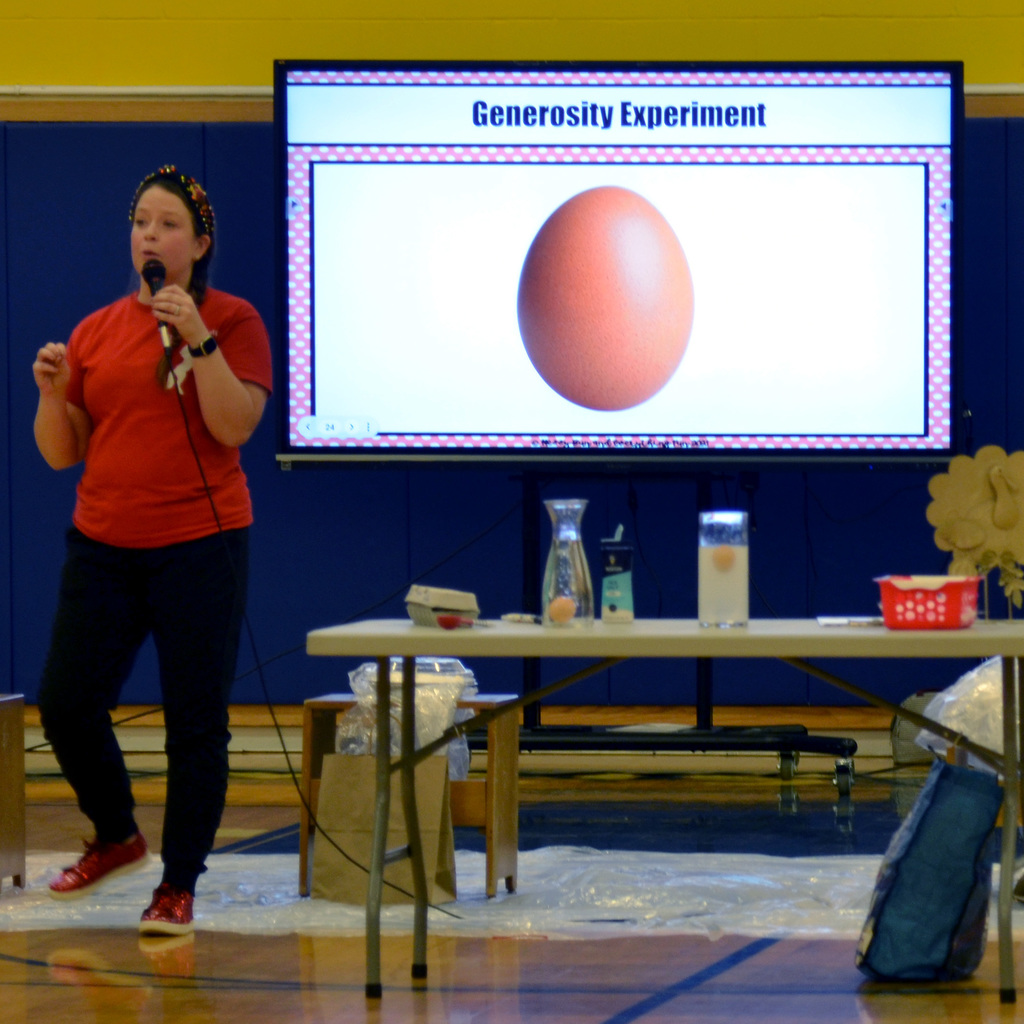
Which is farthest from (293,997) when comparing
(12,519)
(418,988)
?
(12,519)

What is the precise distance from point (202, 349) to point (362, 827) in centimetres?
103

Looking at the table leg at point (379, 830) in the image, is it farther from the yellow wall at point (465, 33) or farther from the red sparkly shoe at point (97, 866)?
the yellow wall at point (465, 33)

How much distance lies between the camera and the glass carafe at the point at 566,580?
7.29 ft

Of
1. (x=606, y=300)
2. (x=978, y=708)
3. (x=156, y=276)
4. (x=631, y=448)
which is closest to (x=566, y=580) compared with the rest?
(x=156, y=276)

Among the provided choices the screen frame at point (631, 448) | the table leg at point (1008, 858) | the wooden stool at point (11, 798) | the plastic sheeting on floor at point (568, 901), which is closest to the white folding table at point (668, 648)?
the table leg at point (1008, 858)

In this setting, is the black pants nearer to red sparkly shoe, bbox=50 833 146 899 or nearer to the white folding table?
red sparkly shoe, bbox=50 833 146 899

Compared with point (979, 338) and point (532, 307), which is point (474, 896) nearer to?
point (532, 307)

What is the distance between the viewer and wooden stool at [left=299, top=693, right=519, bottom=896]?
9.21 ft

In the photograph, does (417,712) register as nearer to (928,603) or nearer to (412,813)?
(412,813)

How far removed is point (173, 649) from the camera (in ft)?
8.26

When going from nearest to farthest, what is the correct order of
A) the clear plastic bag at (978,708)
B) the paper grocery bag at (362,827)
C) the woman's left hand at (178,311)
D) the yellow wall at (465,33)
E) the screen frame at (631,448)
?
the woman's left hand at (178,311) → the paper grocery bag at (362,827) → the clear plastic bag at (978,708) → the screen frame at (631,448) → the yellow wall at (465,33)

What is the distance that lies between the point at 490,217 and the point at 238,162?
43.3 inches

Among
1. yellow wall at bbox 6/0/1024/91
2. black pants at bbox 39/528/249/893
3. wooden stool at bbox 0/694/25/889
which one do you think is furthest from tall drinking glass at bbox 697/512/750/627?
yellow wall at bbox 6/0/1024/91

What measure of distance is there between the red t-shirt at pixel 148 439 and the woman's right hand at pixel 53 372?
47 mm
